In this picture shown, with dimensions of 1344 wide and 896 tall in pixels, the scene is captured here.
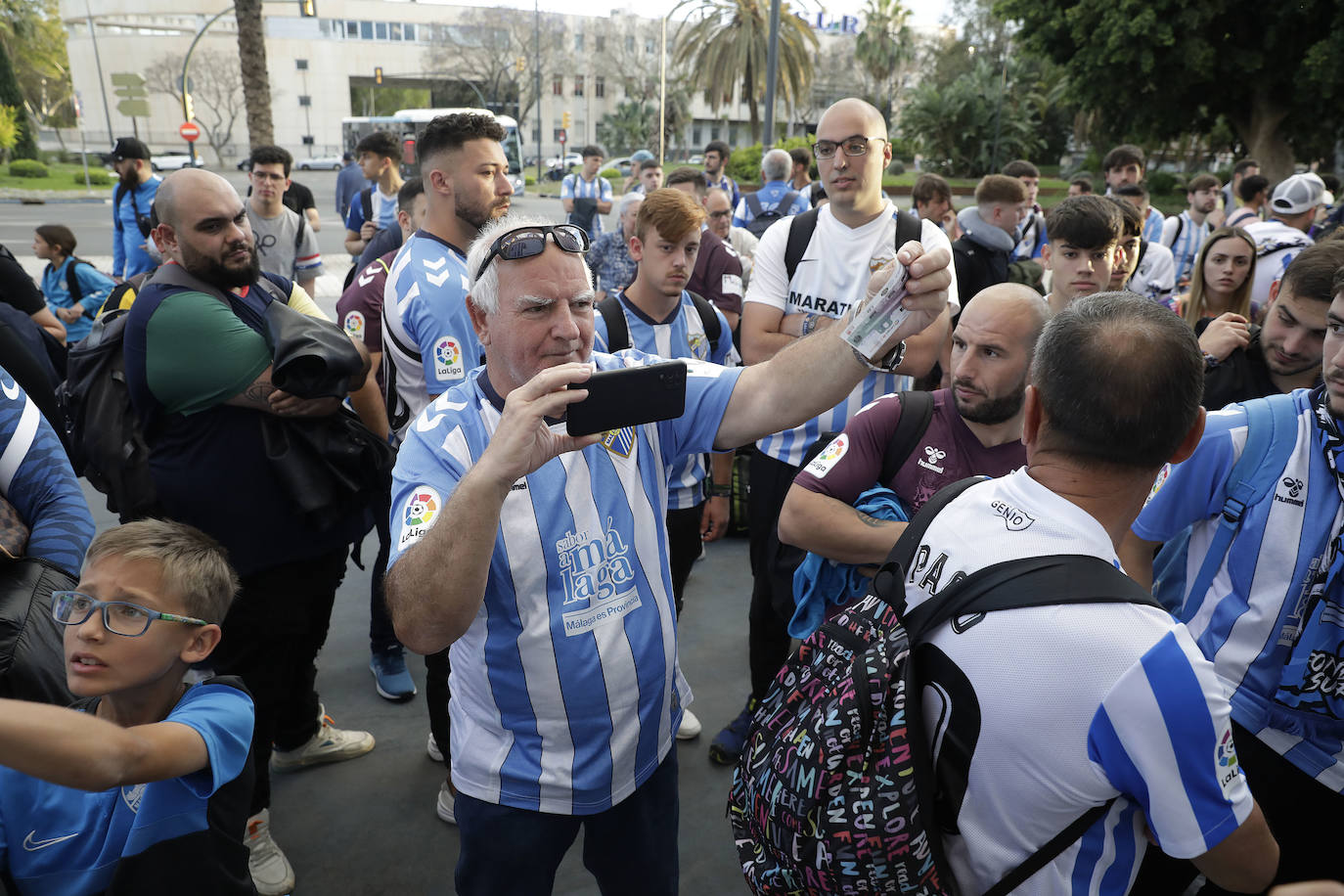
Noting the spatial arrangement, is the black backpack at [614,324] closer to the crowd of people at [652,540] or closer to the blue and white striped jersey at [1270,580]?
the crowd of people at [652,540]

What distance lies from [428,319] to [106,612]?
1.64 meters

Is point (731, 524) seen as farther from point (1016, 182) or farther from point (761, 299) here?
point (1016, 182)

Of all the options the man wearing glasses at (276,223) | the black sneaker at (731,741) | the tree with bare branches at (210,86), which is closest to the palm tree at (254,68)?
the man wearing glasses at (276,223)

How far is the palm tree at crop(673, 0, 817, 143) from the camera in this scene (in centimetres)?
3606

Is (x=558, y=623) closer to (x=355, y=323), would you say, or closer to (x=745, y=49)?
(x=355, y=323)

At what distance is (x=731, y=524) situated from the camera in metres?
5.98

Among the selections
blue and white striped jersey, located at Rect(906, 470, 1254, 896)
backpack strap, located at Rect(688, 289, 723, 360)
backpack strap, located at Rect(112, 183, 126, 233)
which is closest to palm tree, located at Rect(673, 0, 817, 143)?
backpack strap, located at Rect(112, 183, 126, 233)

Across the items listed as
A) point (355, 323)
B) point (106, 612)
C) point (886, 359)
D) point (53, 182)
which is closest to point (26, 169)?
point (53, 182)

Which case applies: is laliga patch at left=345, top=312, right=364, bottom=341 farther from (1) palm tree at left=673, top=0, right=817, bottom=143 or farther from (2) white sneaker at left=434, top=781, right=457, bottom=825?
(1) palm tree at left=673, top=0, right=817, bottom=143

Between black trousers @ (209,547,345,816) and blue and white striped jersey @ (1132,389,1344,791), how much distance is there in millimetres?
2703

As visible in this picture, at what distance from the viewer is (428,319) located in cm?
325

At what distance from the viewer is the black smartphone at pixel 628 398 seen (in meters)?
1.61

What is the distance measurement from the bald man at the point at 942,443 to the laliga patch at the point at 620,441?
73 cm

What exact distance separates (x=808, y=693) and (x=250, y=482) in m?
2.08
